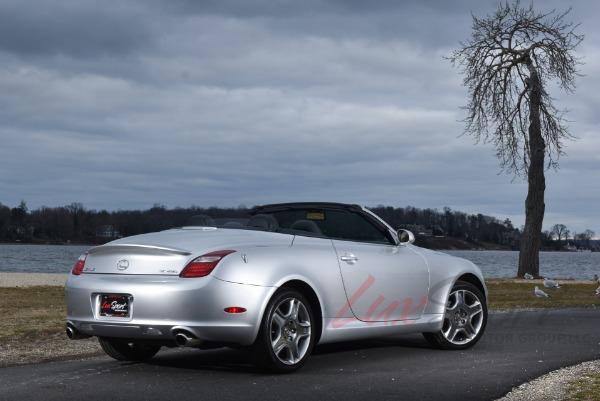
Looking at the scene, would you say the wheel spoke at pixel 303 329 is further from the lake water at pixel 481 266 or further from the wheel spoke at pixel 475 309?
the lake water at pixel 481 266

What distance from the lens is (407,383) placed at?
23.7 ft

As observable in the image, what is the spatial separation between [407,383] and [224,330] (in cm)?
149

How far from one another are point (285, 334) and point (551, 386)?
6.98 ft

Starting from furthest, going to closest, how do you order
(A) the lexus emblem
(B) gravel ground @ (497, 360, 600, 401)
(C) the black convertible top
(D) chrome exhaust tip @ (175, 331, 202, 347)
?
(C) the black convertible top
(A) the lexus emblem
(D) chrome exhaust tip @ (175, 331, 202, 347)
(B) gravel ground @ (497, 360, 600, 401)

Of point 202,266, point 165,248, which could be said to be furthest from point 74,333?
point 202,266

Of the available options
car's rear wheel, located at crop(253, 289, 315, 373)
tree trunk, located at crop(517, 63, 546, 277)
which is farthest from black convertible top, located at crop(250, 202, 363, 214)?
tree trunk, located at crop(517, 63, 546, 277)

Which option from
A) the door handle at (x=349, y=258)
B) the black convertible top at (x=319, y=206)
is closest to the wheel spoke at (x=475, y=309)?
the black convertible top at (x=319, y=206)

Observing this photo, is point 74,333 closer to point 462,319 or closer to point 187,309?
point 187,309

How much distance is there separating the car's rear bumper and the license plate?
43 millimetres

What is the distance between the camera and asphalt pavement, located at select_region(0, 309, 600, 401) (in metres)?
6.70

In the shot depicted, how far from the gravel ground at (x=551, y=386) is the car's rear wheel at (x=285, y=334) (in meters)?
1.77

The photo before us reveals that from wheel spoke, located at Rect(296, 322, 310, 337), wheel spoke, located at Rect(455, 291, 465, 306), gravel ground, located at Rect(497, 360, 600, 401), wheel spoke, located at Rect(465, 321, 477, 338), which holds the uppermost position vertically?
wheel spoke, located at Rect(455, 291, 465, 306)

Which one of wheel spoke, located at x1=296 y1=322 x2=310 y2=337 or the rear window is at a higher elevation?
the rear window

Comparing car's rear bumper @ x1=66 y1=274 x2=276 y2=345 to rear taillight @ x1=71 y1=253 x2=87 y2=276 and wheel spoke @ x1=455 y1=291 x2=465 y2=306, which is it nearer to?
rear taillight @ x1=71 y1=253 x2=87 y2=276
